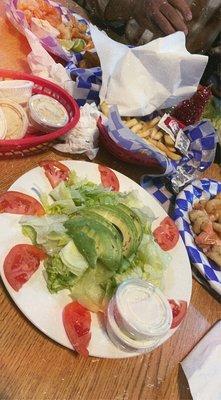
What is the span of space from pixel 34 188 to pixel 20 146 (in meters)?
0.19

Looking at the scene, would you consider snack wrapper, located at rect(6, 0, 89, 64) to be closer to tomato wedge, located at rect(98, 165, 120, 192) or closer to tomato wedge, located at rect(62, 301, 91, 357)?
tomato wedge, located at rect(98, 165, 120, 192)

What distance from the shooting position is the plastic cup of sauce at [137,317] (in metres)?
1.21

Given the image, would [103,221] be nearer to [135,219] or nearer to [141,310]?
[135,219]

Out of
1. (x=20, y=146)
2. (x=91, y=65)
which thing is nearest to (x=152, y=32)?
(x=91, y=65)

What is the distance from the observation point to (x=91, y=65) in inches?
87.8

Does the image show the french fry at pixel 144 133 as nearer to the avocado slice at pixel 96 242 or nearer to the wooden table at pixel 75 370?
the avocado slice at pixel 96 242

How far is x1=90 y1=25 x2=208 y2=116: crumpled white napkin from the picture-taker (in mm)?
1965

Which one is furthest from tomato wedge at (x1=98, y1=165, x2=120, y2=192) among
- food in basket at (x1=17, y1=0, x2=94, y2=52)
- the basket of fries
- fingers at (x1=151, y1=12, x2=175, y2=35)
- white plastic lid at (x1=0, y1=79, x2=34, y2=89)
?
fingers at (x1=151, y1=12, x2=175, y2=35)

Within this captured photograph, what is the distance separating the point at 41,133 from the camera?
1815mm

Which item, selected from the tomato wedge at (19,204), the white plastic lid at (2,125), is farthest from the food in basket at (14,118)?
the tomato wedge at (19,204)

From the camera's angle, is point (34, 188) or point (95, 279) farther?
point (34, 188)

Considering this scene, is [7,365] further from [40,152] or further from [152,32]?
[152,32]

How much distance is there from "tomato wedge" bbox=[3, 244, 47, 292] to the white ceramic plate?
0.6 inches

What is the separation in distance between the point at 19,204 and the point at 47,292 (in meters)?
0.33
